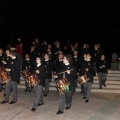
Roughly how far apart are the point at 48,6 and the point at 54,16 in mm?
1276

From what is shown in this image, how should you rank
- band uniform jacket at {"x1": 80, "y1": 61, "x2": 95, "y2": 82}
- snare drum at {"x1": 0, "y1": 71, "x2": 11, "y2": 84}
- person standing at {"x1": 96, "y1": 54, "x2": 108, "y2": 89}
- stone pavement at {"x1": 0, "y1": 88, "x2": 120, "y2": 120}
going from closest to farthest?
stone pavement at {"x1": 0, "y1": 88, "x2": 120, "y2": 120} → snare drum at {"x1": 0, "y1": 71, "x2": 11, "y2": 84} → band uniform jacket at {"x1": 80, "y1": 61, "x2": 95, "y2": 82} → person standing at {"x1": 96, "y1": 54, "x2": 108, "y2": 89}

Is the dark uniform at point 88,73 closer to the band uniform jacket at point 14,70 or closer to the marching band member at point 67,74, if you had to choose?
the marching band member at point 67,74

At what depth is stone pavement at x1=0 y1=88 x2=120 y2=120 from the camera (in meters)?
7.88

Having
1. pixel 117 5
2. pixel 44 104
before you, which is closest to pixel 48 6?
pixel 117 5

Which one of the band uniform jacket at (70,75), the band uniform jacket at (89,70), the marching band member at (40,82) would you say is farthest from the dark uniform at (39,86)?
the band uniform jacket at (89,70)

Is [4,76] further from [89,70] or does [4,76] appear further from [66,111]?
[89,70]

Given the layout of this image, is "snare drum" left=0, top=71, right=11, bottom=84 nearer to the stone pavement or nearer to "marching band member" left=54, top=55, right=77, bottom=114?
the stone pavement

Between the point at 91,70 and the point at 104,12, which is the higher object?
the point at 104,12

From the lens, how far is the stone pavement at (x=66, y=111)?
25.9ft

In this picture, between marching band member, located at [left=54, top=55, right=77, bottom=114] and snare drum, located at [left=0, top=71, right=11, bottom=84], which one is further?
snare drum, located at [left=0, top=71, right=11, bottom=84]

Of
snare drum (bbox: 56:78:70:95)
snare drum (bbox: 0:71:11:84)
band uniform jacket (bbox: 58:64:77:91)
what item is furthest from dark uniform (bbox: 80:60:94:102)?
snare drum (bbox: 0:71:11:84)

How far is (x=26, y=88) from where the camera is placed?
11477 mm

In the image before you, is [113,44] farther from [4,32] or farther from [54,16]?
[4,32]

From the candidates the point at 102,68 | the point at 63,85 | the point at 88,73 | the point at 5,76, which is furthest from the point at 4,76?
the point at 102,68
